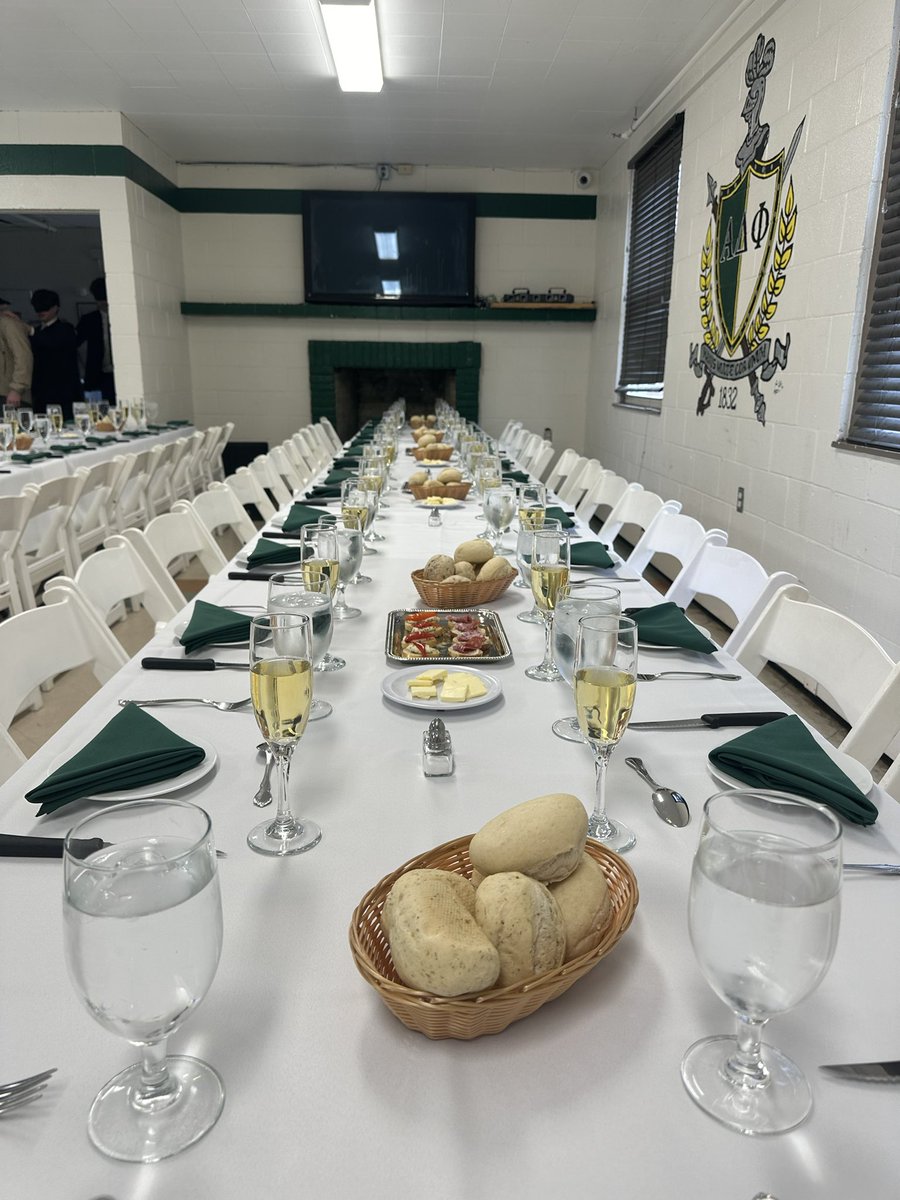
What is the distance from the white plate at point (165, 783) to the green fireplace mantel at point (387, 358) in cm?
789

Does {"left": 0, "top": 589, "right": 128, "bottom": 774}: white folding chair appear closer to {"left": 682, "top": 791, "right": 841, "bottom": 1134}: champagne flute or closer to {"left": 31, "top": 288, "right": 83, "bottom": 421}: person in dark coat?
{"left": 682, "top": 791, "right": 841, "bottom": 1134}: champagne flute

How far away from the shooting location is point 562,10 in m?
4.56

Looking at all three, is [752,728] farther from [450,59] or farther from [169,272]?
[169,272]

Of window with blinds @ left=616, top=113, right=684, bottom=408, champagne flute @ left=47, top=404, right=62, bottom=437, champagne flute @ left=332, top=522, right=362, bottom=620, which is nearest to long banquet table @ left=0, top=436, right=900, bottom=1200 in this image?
champagne flute @ left=332, top=522, right=362, bottom=620

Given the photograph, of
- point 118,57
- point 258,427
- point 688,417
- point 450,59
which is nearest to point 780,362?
point 688,417

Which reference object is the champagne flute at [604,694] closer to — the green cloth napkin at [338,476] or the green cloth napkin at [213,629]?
the green cloth napkin at [213,629]

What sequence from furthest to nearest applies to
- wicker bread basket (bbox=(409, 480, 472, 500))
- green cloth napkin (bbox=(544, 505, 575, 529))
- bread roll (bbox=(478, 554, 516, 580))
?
wicker bread basket (bbox=(409, 480, 472, 500))
green cloth napkin (bbox=(544, 505, 575, 529))
bread roll (bbox=(478, 554, 516, 580))

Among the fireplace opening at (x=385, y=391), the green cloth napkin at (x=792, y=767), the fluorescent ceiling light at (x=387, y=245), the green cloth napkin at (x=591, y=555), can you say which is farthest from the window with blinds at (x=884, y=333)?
the fireplace opening at (x=385, y=391)

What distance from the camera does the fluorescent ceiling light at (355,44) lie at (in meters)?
4.48

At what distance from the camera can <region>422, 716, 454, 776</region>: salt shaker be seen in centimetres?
102

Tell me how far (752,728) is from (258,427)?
27.0 feet

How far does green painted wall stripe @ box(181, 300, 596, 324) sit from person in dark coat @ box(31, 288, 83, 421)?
1286mm

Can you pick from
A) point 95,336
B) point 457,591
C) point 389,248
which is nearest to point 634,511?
point 457,591

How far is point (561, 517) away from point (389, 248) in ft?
20.8
